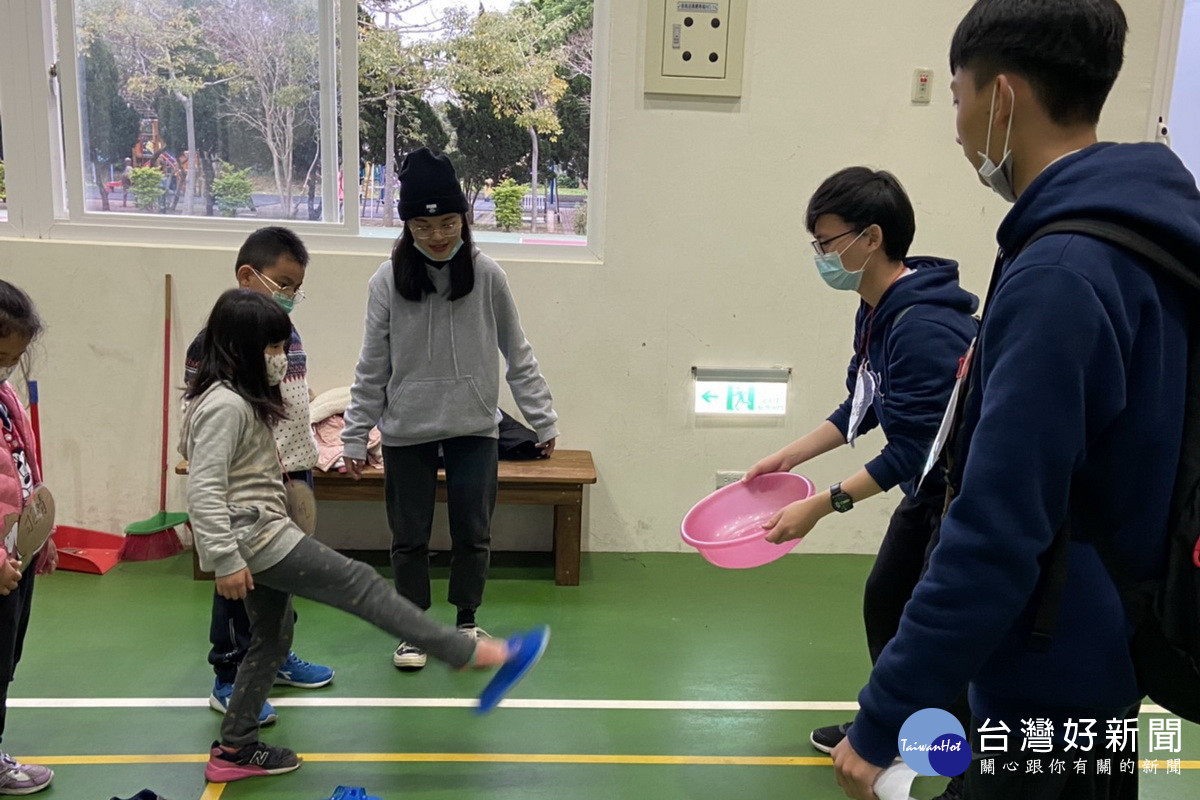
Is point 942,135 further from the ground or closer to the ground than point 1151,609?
further from the ground

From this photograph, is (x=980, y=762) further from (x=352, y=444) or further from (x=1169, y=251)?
(x=352, y=444)

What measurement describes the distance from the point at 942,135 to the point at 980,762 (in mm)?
3100

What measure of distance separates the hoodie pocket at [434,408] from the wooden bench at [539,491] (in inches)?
29.4

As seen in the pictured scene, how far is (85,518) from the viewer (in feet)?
12.0

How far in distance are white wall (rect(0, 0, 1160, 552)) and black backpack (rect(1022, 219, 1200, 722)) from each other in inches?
107

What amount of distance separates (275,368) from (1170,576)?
1.73 metres

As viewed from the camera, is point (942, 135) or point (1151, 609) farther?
point (942, 135)

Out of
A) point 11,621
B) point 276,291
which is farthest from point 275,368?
point 11,621

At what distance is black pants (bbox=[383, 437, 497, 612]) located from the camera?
271 cm

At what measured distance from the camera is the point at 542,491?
3404 millimetres

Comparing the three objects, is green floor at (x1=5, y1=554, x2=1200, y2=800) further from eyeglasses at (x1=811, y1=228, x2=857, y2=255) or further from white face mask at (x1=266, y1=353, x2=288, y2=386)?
eyeglasses at (x1=811, y1=228, x2=857, y2=255)

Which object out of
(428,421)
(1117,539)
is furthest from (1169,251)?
(428,421)

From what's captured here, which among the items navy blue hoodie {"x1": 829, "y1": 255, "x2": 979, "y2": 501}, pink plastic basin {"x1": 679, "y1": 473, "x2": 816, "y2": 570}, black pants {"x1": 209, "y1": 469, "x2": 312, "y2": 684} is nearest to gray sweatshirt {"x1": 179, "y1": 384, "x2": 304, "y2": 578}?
black pants {"x1": 209, "y1": 469, "x2": 312, "y2": 684}

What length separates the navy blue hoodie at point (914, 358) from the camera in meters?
1.72
